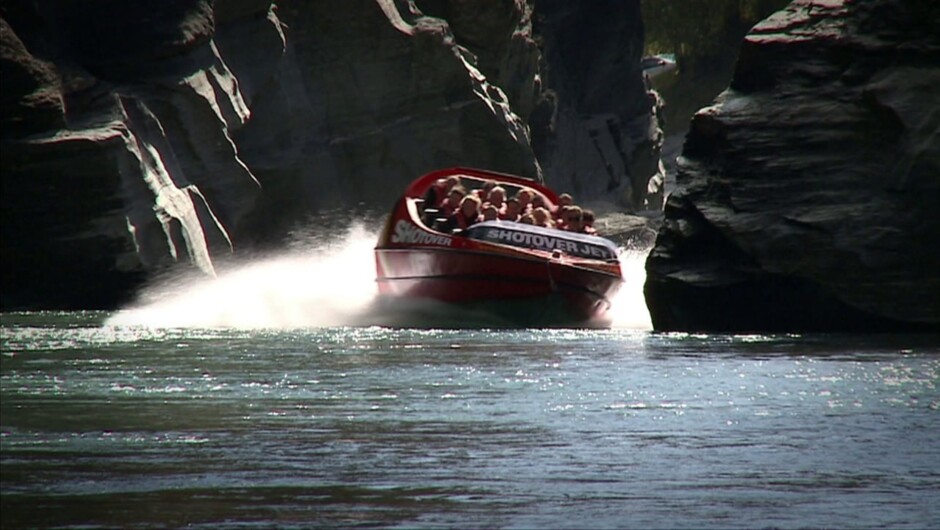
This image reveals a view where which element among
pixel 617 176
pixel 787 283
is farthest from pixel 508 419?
pixel 617 176

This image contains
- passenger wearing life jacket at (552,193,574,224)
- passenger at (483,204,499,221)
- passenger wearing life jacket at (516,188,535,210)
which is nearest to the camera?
passenger at (483,204,499,221)

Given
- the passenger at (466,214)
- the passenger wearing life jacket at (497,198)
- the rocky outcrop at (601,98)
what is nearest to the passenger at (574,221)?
the passenger wearing life jacket at (497,198)

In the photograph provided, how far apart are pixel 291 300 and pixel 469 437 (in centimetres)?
1906


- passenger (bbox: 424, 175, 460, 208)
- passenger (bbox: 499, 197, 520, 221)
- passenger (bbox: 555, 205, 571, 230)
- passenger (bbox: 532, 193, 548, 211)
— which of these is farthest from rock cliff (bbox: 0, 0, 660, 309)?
passenger (bbox: 555, 205, 571, 230)

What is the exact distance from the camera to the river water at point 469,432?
948 centimetres

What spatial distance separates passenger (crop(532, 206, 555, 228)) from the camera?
98.3ft

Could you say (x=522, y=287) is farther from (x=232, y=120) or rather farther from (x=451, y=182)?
(x=232, y=120)

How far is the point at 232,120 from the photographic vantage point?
40.6m

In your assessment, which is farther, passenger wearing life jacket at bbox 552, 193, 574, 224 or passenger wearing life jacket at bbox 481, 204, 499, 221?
passenger wearing life jacket at bbox 552, 193, 574, 224

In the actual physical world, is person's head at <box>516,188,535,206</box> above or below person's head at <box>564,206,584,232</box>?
above

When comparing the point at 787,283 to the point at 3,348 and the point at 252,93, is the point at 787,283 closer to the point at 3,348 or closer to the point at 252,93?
the point at 3,348

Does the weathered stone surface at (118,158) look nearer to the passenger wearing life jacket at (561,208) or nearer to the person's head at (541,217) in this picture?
the passenger wearing life jacket at (561,208)

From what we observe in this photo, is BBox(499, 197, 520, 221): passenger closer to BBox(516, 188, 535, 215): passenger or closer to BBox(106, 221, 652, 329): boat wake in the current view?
BBox(516, 188, 535, 215): passenger

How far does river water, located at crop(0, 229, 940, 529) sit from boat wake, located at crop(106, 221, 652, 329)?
4531 millimetres
